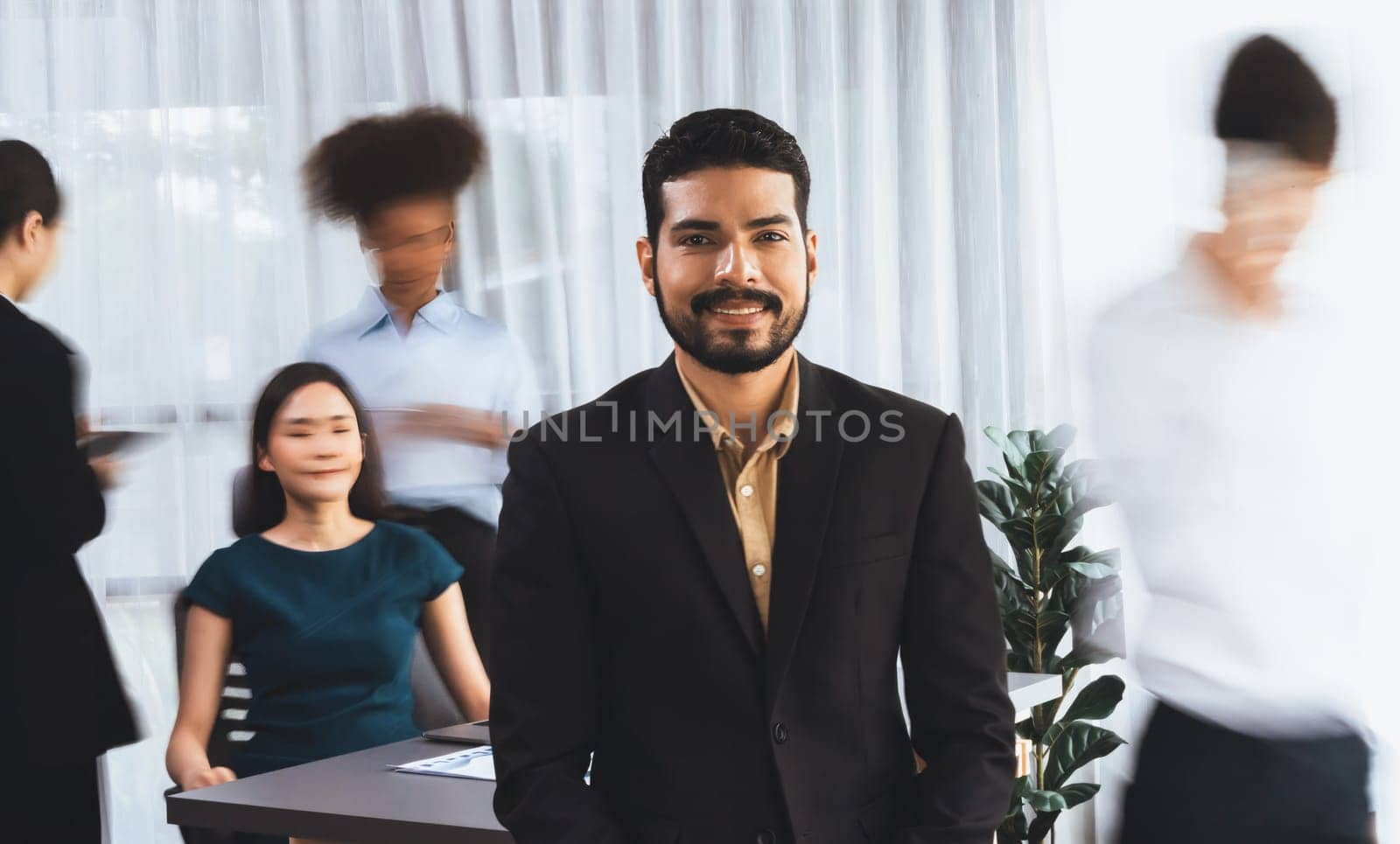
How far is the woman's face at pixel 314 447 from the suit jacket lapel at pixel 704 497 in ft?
4.60

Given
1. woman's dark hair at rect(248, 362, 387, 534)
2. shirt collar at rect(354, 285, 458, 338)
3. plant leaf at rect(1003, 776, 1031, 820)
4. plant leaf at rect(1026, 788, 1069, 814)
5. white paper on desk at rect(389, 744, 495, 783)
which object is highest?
shirt collar at rect(354, 285, 458, 338)

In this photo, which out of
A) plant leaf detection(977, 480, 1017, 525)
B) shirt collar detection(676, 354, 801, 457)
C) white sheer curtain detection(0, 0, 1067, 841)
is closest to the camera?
shirt collar detection(676, 354, 801, 457)

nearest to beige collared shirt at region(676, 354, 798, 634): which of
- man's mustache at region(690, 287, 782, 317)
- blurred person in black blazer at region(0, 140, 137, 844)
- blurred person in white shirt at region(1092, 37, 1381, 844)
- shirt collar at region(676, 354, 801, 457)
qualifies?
shirt collar at region(676, 354, 801, 457)

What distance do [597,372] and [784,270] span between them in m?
2.53

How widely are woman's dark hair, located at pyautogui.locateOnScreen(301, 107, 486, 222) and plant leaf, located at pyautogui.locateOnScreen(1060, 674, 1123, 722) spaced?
2.14 m

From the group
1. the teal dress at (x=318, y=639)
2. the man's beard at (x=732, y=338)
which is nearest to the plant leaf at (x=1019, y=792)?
the teal dress at (x=318, y=639)

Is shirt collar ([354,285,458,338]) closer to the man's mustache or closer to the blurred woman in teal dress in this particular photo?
the blurred woman in teal dress

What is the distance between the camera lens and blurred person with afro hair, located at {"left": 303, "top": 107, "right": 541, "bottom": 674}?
3346mm

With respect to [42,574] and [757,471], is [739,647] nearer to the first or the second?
[757,471]

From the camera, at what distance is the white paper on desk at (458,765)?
2.05 meters

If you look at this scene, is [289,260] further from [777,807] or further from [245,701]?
[777,807]

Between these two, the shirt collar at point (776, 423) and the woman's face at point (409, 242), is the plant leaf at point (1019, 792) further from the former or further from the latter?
the shirt collar at point (776, 423)

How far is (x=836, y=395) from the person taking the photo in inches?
64.6

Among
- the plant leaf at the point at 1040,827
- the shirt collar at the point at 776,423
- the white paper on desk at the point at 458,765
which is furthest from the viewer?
the plant leaf at the point at 1040,827
